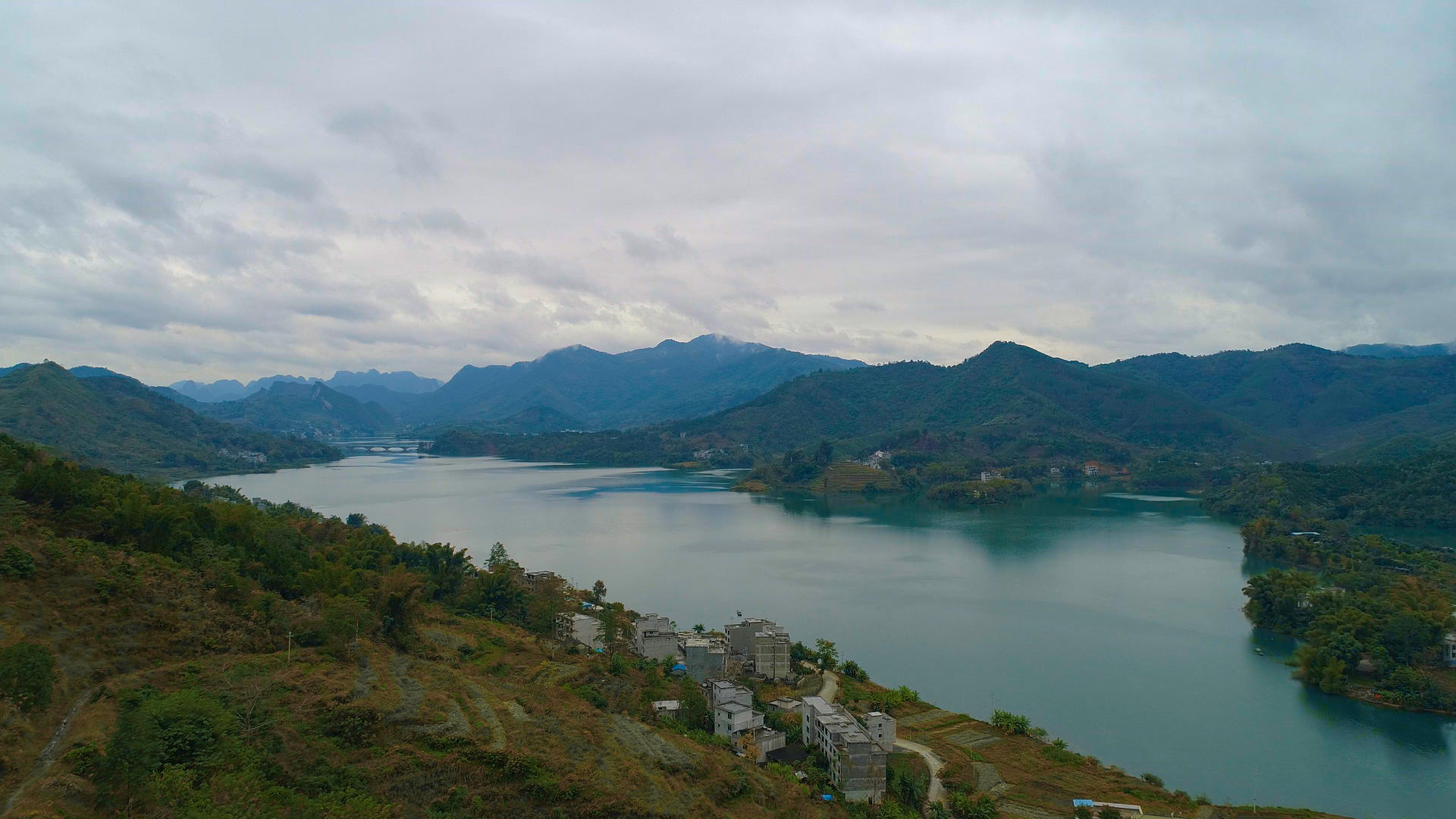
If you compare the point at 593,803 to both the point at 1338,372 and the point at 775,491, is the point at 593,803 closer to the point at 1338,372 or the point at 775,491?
the point at 775,491

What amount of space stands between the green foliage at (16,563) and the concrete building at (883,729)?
1001 centimetres

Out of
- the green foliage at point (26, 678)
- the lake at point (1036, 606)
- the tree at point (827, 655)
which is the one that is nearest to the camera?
the green foliage at point (26, 678)

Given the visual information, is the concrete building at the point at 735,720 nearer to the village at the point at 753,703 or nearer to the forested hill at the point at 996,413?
the village at the point at 753,703

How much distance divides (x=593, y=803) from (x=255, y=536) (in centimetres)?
901

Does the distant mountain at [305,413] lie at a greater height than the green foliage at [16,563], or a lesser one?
greater

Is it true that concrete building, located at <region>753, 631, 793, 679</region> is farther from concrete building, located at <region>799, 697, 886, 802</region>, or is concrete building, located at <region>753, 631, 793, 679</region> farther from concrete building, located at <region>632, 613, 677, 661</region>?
concrete building, located at <region>799, 697, 886, 802</region>

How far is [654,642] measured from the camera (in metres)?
14.8

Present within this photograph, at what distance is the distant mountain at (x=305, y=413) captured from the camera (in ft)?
343

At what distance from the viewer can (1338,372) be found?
273 ft

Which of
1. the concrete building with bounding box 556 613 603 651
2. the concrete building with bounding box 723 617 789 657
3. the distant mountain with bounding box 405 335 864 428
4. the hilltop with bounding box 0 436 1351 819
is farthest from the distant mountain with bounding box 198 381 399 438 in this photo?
the concrete building with bounding box 723 617 789 657

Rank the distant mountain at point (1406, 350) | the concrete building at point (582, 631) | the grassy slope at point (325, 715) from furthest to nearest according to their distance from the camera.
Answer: the distant mountain at point (1406, 350)
the concrete building at point (582, 631)
the grassy slope at point (325, 715)

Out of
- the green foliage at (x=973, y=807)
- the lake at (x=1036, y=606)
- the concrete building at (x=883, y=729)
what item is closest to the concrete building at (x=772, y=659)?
the lake at (x=1036, y=606)

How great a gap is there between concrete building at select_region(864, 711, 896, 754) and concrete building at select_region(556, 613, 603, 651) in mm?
5913

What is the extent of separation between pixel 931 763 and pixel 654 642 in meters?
5.69
